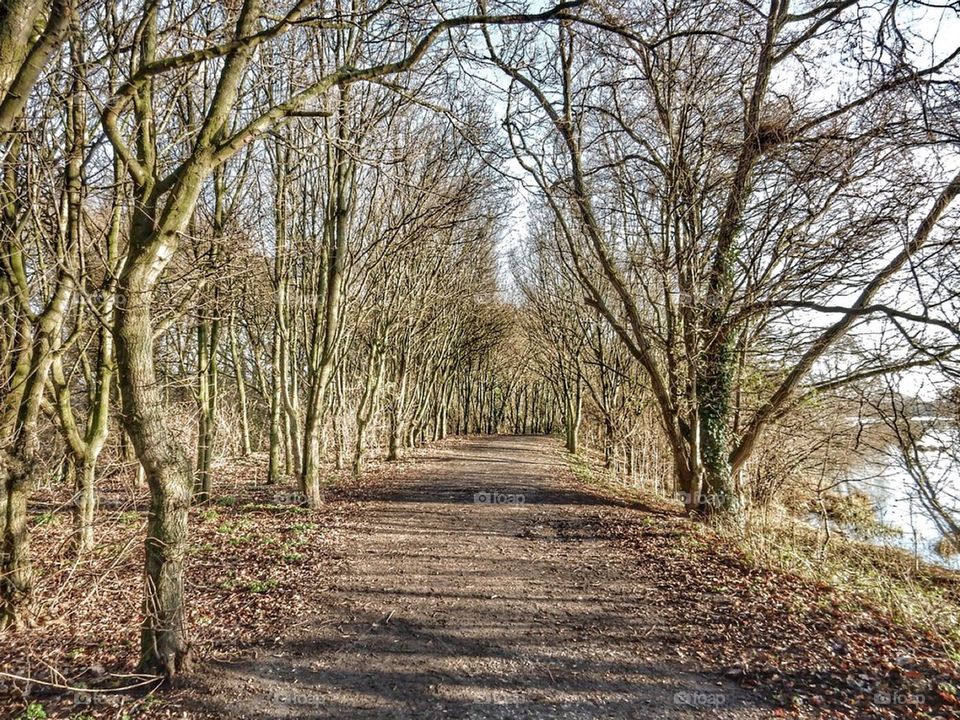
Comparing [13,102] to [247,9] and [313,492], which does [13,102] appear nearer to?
[247,9]

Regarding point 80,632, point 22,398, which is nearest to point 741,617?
point 80,632

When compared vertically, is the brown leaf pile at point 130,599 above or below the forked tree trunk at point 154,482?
below

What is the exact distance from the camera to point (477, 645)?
4898 mm

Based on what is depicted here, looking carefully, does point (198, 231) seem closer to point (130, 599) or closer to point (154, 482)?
point (130, 599)

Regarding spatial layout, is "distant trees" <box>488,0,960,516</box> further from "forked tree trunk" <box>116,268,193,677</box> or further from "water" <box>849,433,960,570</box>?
"forked tree trunk" <box>116,268,193,677</box>

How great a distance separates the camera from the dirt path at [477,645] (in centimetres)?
400

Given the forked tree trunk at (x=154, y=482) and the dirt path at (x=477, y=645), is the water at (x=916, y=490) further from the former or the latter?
the forked tree trunk at (x=154, y=482)

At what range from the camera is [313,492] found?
33.1 feet

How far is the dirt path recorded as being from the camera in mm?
4004

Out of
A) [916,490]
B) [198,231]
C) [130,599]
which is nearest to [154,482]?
Result: [130,599]

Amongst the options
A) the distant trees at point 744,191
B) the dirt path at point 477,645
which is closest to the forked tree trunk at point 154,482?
the dirt path at point 477,645

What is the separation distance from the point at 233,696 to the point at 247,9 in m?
5.81

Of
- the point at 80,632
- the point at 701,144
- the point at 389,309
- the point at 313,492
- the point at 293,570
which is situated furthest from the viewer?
the point at 389,309

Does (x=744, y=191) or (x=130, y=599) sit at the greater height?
(x=744, y=191)
